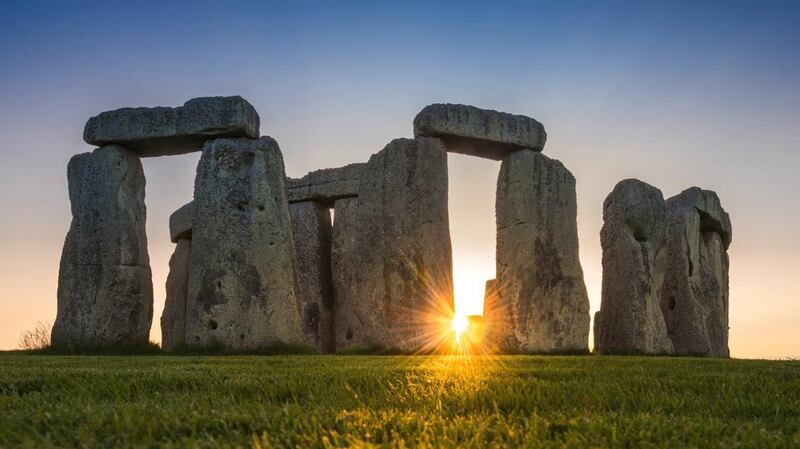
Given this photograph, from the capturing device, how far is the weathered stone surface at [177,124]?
12.6 meters

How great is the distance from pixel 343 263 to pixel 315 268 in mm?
696

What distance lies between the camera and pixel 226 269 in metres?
12.2

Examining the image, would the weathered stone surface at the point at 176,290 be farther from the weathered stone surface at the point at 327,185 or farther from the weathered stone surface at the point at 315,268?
the weathered stone surface at the point at 327,185

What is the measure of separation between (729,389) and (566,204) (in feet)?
31.2

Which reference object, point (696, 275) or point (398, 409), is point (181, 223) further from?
point (398, 409)

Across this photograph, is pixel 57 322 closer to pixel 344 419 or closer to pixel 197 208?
pixel 197 208

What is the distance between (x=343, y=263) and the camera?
17.2 m

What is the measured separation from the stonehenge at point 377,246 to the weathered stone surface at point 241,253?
21 millimetres

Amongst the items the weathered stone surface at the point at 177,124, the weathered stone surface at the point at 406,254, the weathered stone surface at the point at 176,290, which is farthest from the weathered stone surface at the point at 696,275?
the weathered stone surface at the point at 176,290

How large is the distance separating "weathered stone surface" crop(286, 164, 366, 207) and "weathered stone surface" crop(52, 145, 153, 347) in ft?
14.9

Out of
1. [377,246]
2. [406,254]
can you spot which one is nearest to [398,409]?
[406,254]

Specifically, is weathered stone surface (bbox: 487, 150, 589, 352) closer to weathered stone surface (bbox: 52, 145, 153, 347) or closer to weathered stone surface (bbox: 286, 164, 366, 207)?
Answer: weathered stone surface (bbox: 286, 164, 366, 207)

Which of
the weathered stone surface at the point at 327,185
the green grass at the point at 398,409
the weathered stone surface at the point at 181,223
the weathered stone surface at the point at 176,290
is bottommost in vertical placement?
the green grass at the point at 398,409

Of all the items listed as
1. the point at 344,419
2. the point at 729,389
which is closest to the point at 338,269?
the point at 729,389
